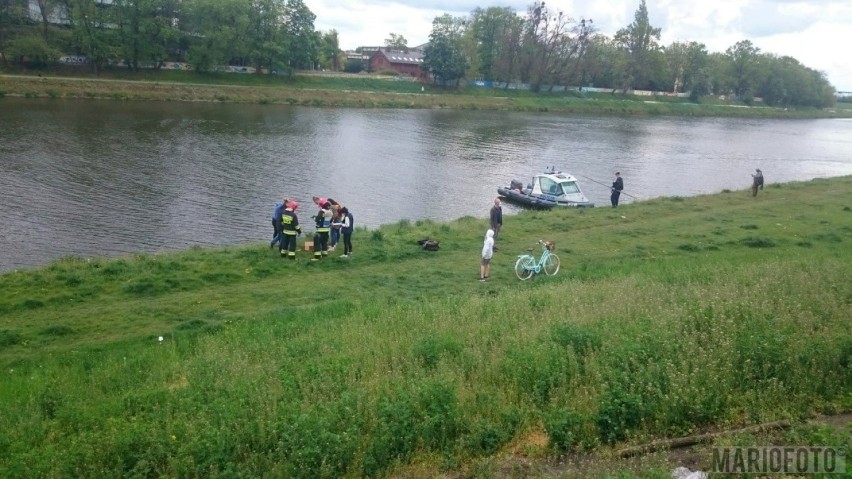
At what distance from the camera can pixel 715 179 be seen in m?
48.2

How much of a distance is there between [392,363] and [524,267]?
8.70 m

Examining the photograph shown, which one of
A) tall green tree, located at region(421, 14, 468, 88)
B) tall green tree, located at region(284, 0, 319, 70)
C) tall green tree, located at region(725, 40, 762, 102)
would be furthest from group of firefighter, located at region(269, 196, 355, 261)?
tall green tree, located at region(725, 40, 762, 102)

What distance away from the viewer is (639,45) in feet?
Answer: 423

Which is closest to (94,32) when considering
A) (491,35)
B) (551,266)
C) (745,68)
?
(491,35)

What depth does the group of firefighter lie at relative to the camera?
20.0 m

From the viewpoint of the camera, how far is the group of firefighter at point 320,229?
65.5ft

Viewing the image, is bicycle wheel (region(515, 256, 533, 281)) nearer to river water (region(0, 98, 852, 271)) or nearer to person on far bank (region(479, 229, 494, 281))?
person on far bank (region(479, 229, 494, 281))

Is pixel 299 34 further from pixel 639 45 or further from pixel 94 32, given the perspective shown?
pixel 639 45

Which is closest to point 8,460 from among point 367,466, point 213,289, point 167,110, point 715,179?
point 367,466

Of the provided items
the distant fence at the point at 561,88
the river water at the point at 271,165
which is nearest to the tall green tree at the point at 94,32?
the river water at the point at 271,165

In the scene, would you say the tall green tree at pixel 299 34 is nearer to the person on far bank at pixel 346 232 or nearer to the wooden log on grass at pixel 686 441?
the person on far bank at pixel 346 232

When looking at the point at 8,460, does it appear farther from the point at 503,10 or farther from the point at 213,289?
the point at 503,10

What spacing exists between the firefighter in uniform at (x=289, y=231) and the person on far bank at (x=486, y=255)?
5.81 meters

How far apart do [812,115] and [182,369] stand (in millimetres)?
153013
